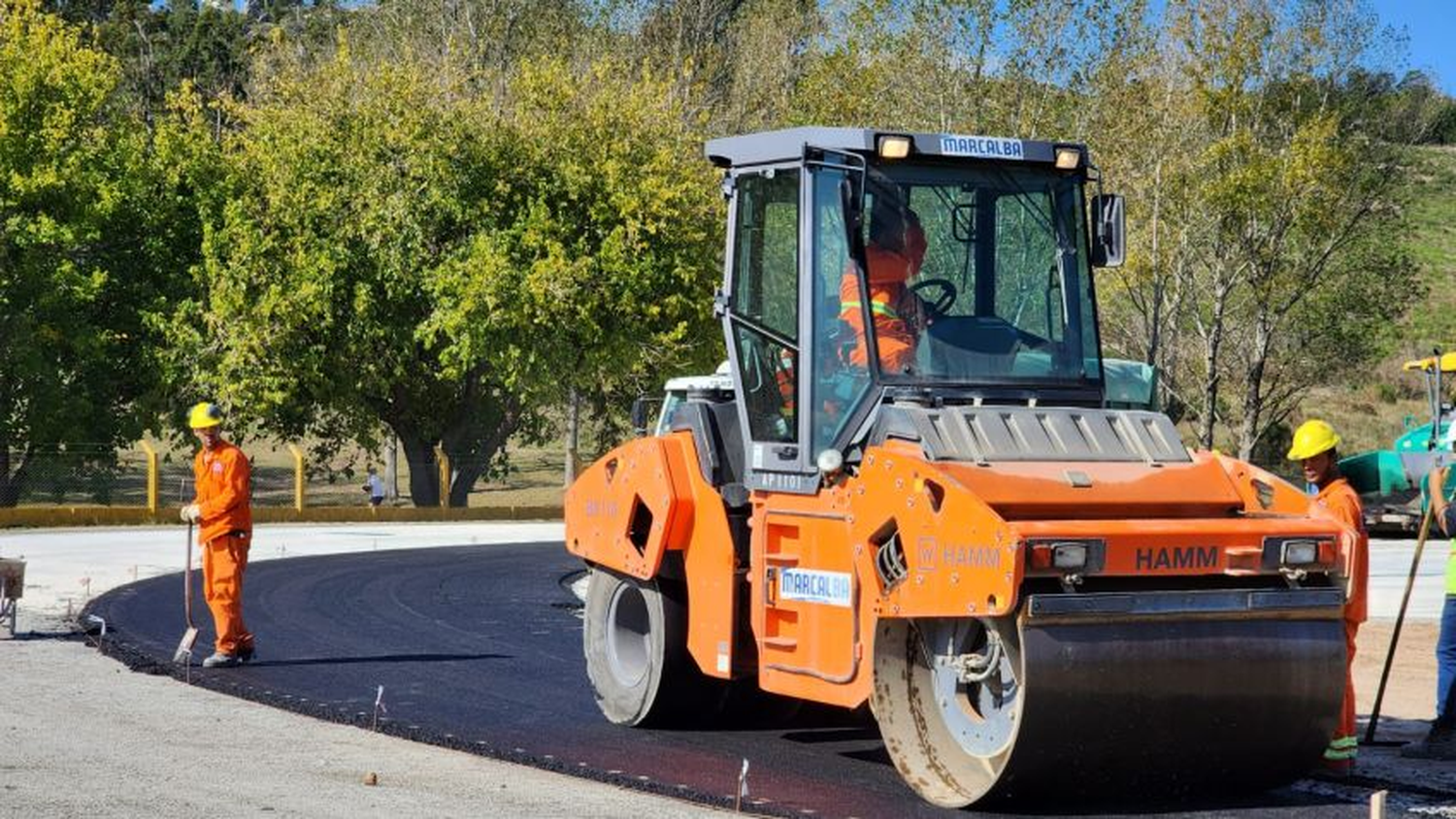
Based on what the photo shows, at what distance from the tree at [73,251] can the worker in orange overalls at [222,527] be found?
22821 mm

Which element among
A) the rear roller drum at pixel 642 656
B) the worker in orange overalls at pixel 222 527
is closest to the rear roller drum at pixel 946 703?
the rear roller drum at pixel 642 656

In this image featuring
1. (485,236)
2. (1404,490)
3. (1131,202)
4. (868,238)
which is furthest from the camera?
(1131,202)

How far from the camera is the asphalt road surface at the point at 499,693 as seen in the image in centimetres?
869

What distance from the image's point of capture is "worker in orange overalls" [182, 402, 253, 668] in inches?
495

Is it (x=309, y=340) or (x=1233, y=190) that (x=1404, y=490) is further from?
(x=309, y=340)

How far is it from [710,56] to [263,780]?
53.1m

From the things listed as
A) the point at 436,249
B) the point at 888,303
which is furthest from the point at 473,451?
the point at 888,303

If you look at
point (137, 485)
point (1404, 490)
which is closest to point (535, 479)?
point (137, 485)

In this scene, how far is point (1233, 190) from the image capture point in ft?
133

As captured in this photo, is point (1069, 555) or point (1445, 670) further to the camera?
point (1445, 670)

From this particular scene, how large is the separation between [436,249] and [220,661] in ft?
89.8

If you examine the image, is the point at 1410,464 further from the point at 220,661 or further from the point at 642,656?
the point at 642,656

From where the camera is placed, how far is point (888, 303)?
30.2 feet

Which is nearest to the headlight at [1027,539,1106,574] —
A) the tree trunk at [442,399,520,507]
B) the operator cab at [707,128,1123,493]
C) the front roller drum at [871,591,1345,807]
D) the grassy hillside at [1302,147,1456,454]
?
the front roller drum at [871,591,1345,807]
